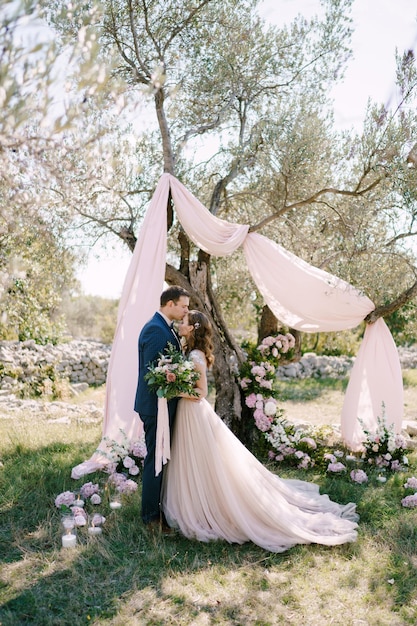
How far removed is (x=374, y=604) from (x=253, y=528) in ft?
3.72

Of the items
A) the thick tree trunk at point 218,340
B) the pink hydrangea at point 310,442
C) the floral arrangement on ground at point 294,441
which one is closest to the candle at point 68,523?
the floral arrangement on ground at point 294,441

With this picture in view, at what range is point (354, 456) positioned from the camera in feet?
22.6

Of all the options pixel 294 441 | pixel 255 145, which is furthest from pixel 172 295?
pixel 255 145

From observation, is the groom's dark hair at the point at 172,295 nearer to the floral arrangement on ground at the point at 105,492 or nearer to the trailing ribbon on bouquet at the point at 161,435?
the trailing ribbon on bouquet at the point at 161,435

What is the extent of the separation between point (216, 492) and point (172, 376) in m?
1.11

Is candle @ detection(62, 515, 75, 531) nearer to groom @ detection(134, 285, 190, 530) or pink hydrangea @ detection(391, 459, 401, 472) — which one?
groom @ detection(134, 285, 190, 530)

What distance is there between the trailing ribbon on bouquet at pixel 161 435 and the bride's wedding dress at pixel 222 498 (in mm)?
188

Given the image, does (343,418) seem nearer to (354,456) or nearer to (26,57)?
(354,456)

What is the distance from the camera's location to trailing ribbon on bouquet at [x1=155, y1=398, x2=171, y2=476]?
15.0 feet

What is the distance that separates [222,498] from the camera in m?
4.62

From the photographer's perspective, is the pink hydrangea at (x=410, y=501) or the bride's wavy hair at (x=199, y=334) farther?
the pink hydrangea at (x=410, y=501)

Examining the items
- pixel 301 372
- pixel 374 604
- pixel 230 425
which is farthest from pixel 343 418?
pixel 301 372

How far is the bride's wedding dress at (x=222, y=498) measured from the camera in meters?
4.55

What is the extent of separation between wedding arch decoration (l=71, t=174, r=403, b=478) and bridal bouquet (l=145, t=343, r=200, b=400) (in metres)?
1.93
